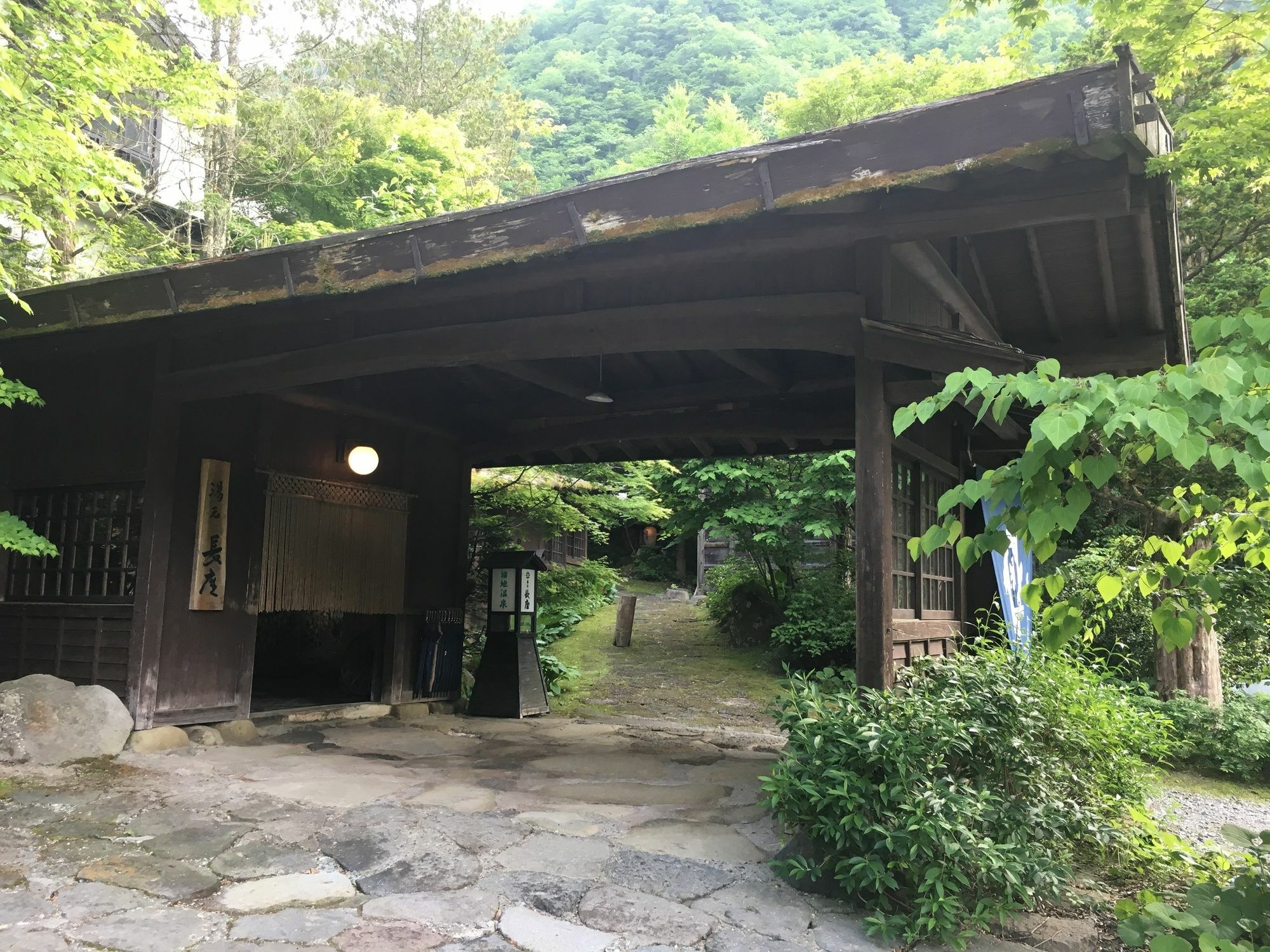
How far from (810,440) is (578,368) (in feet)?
9.12

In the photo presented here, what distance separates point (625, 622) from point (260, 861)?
557 inches

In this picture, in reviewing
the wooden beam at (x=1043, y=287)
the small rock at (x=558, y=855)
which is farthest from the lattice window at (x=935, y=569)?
the small rock at (x=558, y=855)

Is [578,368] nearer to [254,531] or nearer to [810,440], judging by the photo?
[810,440]

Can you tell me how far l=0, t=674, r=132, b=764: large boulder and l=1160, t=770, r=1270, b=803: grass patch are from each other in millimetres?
9554

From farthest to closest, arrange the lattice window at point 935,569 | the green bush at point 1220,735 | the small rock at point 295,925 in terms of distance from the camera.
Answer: the green bush at point 1220,735, the lattice window at point 935,569, the small rock at point 295,925

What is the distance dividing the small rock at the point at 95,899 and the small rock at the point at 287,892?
1.17 ft

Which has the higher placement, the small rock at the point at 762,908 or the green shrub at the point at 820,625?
the green shrub at the point at 820,625

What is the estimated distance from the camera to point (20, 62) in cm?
601

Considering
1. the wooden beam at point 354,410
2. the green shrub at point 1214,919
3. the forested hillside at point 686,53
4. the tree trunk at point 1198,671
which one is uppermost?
the forested hillside at point 686,53

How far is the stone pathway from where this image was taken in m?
3.71

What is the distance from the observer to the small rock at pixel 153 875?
411cm

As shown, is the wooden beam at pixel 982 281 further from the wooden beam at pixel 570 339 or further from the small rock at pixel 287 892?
the small rock at pixel 287 892

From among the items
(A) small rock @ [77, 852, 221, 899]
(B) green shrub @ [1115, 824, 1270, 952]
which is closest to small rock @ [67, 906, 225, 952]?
(A) small rock @ [77, 852, 221, 899]

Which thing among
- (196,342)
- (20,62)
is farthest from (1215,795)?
(20,62)
